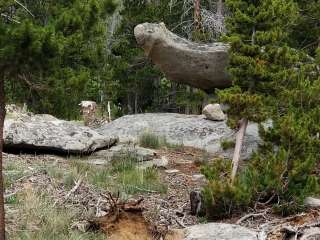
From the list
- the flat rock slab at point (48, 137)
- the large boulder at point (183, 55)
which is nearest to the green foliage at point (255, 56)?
the flat rock slab at point (48, 137)

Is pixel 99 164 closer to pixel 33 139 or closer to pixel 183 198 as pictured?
pixel 33 139

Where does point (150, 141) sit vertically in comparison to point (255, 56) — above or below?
below

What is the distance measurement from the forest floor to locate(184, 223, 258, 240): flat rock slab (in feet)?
0.78

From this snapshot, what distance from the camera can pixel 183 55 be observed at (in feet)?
53.5

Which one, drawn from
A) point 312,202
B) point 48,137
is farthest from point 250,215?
point 48,137

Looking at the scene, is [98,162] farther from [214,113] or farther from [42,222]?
[214,113]

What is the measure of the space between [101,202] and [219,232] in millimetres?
1996

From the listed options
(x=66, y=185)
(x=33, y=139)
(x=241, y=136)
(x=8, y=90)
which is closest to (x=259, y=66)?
(x=241, y=136)

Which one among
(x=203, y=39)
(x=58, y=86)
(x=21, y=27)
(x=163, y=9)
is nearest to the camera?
(x=21, y=27)

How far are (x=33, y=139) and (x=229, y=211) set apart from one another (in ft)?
14.7

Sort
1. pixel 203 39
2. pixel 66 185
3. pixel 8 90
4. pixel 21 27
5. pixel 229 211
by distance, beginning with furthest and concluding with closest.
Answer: pixel 203 39 < pixel 8 90 < pixel 66 185 < pixel 229 211 < pixel 21 27

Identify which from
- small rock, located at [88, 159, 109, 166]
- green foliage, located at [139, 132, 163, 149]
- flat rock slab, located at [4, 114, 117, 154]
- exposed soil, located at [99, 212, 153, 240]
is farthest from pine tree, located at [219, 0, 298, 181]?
green foliage, located at [139, 132, 163, 149]

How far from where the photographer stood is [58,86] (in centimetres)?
730

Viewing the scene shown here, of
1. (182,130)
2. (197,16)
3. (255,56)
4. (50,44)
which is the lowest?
(182,130)
